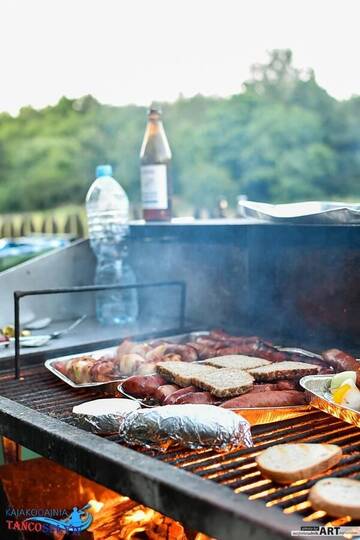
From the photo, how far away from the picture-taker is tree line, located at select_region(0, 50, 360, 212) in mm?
13781

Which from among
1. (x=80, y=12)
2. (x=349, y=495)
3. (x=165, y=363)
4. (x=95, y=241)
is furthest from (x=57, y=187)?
(x=349, y=495)

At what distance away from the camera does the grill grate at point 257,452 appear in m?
1.56

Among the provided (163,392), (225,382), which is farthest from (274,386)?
(163,392)

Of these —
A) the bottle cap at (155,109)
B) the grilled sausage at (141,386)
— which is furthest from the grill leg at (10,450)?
the bottle cap at (155,109)

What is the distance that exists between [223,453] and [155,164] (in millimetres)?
2218

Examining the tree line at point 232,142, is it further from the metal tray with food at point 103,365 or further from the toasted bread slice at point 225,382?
the toasted bread slice at point 225,382

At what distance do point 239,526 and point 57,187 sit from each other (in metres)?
16.3

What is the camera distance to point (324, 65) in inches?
519

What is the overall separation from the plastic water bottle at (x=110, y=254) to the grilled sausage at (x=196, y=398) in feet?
5.84

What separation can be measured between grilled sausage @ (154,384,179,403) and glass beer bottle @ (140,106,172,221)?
5.42 ft

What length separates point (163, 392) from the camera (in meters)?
2.29

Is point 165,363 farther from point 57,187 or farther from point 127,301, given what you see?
point 57,187

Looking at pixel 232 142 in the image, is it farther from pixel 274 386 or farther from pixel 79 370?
pixel 274 386

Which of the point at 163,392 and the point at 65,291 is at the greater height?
the point at 65,291
